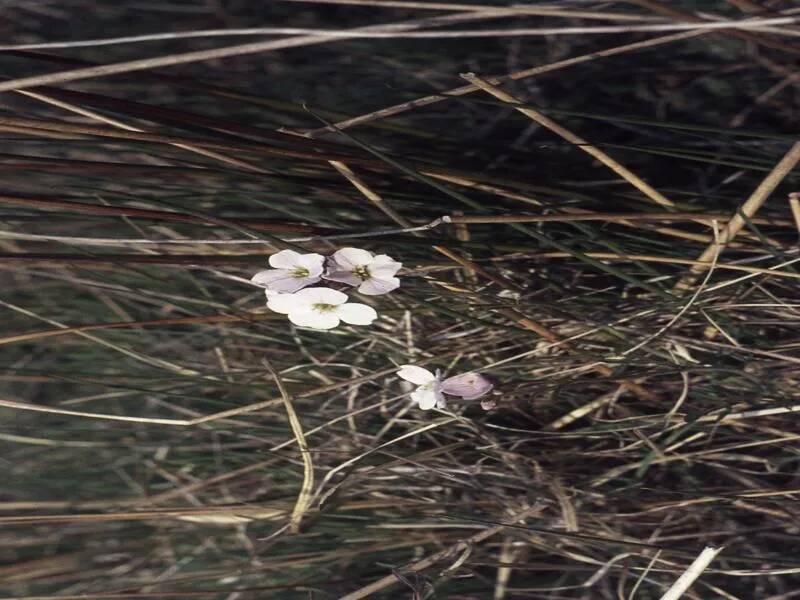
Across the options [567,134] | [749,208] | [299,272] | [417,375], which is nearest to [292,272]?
[299,272]

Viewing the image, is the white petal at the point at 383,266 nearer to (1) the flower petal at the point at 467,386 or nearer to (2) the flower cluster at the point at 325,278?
(2) the flower cluster at the point at 325,278

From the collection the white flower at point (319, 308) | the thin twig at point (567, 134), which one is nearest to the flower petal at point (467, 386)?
the white flower at point (319, 308)

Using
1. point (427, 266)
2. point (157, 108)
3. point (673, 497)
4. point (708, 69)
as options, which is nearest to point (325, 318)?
point (427, 266)

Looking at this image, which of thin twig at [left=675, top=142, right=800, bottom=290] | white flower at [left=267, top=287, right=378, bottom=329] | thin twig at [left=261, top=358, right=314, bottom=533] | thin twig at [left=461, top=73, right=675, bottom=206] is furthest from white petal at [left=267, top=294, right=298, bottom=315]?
thin twig at [left=675, top=142, right=800, bottom=290]

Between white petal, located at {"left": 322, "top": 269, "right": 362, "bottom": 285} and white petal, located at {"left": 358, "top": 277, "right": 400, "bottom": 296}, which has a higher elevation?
white petal, located at {"left": 322, "top": 269, "right": 362, "bottom": 285}

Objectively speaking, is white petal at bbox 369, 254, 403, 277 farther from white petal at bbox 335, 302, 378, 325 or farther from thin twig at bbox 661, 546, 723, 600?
thin twig at bbox 661, 546, 723, 600

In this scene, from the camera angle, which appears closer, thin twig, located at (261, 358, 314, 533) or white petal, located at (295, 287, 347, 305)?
white petal, located at (295, 287, 347, 305)

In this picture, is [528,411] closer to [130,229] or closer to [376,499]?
[376,499]
